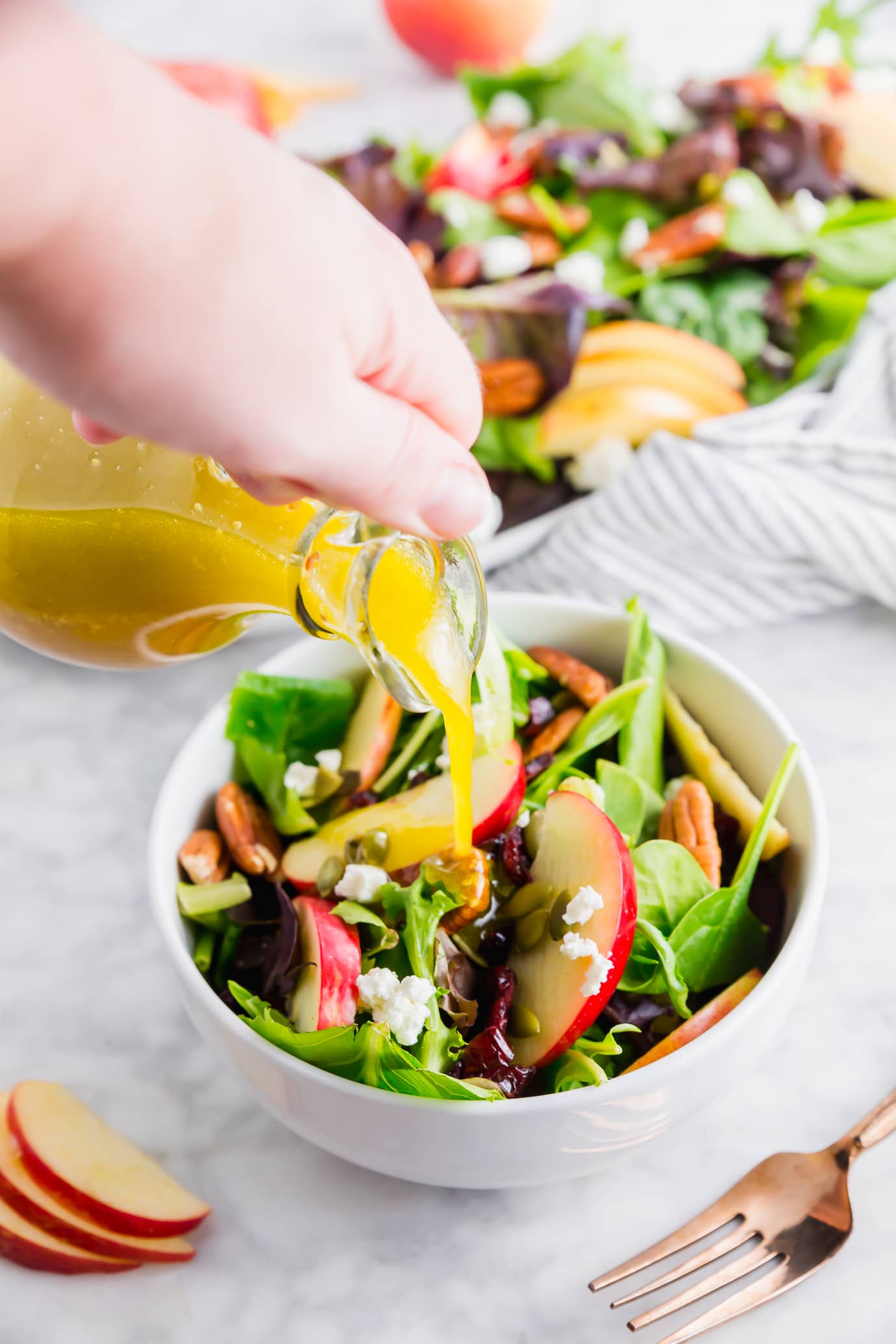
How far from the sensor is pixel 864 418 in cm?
Answer: 134

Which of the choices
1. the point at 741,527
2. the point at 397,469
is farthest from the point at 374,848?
the point at 741,527

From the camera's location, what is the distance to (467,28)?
84.3 inches

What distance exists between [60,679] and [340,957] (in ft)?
2.13

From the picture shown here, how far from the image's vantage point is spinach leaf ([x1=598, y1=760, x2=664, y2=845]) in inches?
35.2

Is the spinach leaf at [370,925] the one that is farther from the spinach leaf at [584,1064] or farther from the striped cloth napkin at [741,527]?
the striped cloth napkin at [741,527]

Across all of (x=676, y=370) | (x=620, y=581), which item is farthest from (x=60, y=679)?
(x=676, y=370)

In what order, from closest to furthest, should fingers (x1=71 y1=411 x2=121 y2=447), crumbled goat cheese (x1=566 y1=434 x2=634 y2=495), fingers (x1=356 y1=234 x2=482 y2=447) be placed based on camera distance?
fingers (x1=356 y1=234 x2=482 y2=447) < fingers (x1=71 y1=411 x2=121 y2=447) < crumbled goat cheese (x1=566 y1=434 x2=634 y2=495)

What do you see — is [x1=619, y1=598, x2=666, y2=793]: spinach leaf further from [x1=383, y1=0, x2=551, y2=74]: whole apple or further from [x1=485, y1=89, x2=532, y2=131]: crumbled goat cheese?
[x1=383, y1=0, x2=551, y2=74]: whole apple

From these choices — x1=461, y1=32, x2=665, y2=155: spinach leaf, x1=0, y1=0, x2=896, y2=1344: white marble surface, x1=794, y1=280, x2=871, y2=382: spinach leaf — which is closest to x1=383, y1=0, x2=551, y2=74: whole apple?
x1=461, y1=32, x2=665, y2=155: spinach leaf

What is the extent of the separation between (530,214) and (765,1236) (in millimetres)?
1309

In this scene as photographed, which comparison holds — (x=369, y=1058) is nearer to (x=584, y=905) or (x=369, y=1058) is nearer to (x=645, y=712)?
(x=584, y=905)

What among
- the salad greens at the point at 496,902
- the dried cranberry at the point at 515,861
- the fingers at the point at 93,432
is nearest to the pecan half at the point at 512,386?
the salad greens at the point at 496,902

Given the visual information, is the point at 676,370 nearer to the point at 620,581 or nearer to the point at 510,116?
the point at 620,581

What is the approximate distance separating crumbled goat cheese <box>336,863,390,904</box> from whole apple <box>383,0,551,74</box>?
1.85 metres
